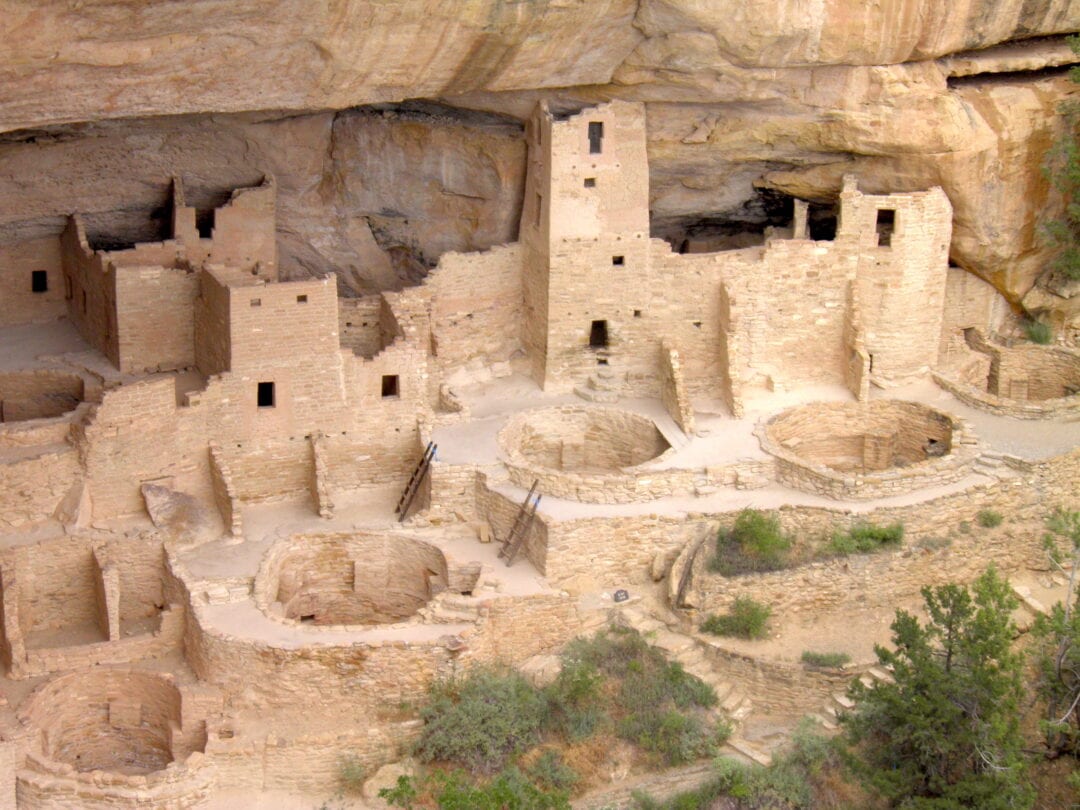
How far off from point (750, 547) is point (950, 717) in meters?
3.47

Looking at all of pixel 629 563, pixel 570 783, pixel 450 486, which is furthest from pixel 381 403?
pixel 570 783

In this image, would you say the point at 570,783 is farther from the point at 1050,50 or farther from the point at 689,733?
the point at 1050,50

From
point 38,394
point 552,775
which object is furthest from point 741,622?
point 38,394

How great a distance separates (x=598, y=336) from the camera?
24.9 m

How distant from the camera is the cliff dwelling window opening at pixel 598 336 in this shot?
24.7 meters

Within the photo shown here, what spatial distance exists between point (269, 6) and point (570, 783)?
808 centimetres

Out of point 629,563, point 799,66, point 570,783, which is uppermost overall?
point 799,66

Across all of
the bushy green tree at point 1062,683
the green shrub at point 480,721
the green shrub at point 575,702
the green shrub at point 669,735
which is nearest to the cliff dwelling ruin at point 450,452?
the green shrub at point 480,721

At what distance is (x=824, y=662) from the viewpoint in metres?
20.9

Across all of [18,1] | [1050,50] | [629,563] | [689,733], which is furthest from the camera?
[1050,50]

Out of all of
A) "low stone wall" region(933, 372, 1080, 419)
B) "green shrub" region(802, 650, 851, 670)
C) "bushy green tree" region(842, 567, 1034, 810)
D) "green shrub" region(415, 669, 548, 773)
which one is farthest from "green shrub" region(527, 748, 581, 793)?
"low stone wall" region(933, 372, 1080, 419)

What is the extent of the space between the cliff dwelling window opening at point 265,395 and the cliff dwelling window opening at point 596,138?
4761mm

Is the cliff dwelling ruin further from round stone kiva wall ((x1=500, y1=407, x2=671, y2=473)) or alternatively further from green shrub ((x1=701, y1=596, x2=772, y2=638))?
green shrub ((x1=701, y1=596, x2=772, y2=638))

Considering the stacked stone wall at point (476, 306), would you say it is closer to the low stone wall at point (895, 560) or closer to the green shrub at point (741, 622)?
the low stone wall at point (895, 560)
